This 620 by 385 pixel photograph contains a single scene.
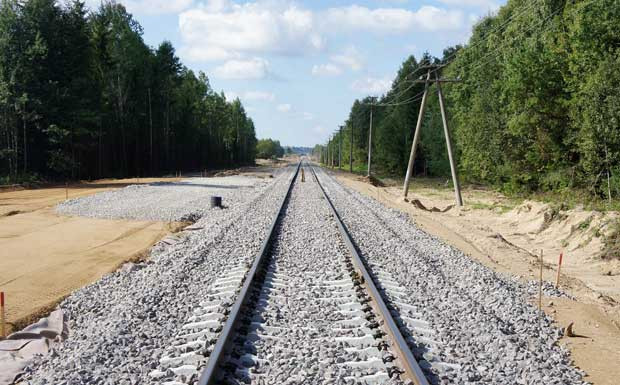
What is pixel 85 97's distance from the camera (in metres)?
38.7

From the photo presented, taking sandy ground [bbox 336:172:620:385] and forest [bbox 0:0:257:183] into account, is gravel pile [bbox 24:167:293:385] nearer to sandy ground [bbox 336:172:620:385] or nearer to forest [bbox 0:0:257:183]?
sandy ground [bbox 336:172:620:385]

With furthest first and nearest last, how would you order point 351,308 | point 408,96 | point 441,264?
1. point 408,96
2. point 441,264
3. point 351,308

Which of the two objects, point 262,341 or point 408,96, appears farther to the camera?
point 408,96

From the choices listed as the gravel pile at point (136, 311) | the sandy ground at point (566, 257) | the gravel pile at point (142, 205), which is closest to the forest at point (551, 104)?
the sandy ground at point (566, 257)

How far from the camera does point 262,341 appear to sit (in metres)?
5.74

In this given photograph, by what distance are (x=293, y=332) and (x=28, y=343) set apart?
10.3 feet

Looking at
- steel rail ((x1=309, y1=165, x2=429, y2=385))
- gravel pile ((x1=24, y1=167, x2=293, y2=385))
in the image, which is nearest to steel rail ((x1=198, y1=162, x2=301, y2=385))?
gravel pile ((x1=24, y1=167, x2=293, y2=385))

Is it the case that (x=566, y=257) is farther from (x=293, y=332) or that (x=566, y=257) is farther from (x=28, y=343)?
(x=28, y=343)

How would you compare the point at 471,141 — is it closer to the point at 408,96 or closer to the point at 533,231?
the point at 533,231

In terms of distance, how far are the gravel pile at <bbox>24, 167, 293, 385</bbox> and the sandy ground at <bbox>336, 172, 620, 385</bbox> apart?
4739 millimetres

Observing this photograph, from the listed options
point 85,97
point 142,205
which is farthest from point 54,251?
point 85,97

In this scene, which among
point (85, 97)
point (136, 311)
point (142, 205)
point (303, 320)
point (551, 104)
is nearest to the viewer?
point (303, 320)

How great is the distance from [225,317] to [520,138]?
25.0 meters

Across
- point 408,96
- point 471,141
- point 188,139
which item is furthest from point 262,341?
point 188,139
